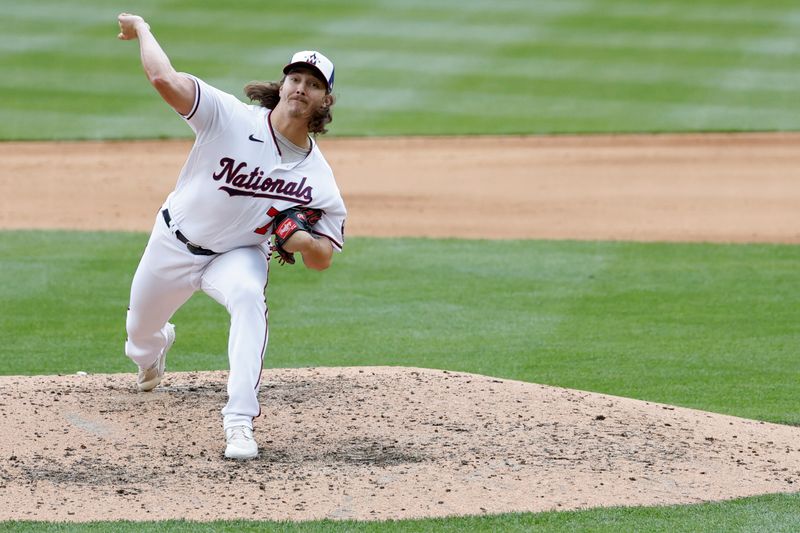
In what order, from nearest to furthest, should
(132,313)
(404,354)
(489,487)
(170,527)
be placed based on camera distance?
(170,527) → (489,487) → (132,313) → (404,354)

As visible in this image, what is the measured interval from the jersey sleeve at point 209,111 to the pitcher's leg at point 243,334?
2.13ft

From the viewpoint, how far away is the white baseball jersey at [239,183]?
604 centimetres

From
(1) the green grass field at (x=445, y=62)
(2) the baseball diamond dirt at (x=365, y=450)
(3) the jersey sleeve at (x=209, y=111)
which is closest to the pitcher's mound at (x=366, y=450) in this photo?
(2) the baseball diamond dirt at (x=365, y=450)

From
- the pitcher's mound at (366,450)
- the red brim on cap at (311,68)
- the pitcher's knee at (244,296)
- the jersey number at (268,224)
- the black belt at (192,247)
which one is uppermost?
the red brim on cap at (311,68)

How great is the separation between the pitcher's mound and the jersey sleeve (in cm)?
151

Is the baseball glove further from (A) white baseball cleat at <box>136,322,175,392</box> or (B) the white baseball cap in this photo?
(A) white baseball cleat at <box>136,322,175,392</box>

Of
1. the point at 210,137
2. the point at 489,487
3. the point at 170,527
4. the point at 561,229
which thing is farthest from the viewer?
the point at 561,229

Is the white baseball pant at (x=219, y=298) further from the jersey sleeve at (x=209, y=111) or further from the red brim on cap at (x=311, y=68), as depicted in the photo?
the red brim on cap at (x=311, y=68)

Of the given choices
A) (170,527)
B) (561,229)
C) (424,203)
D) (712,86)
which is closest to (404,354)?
(170,527)

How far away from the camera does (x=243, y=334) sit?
5969mm

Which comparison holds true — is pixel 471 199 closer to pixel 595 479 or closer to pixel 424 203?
pixel 424 203

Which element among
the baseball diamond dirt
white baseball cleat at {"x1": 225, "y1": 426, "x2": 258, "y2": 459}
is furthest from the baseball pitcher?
the baseball diamond dirt

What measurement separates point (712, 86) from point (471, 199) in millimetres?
8605

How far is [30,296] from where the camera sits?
32.7 ft
